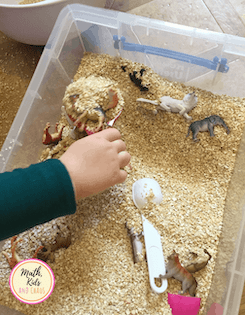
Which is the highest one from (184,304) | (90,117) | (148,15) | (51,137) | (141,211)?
(148,15)

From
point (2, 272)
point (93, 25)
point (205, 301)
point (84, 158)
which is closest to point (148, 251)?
point (205, 301)

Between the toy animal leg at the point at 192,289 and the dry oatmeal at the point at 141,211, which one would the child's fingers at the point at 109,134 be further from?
the toy animal leg at the point at 192,289

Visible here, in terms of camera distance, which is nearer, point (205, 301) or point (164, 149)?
point (205, 301)

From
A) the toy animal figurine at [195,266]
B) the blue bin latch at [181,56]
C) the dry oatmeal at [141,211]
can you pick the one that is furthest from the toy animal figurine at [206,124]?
the toy animal figurine at [195,266]

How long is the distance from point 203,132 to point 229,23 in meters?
0.58

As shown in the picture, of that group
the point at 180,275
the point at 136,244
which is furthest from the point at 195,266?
the point at 136,244

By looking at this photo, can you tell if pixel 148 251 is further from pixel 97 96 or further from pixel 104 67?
pixel 104 67

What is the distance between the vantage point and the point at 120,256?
2.56ft

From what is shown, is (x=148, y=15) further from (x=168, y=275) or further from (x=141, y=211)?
(x=168, y=275)

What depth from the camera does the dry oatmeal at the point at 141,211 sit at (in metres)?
0.74

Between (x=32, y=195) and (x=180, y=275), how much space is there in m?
0.47

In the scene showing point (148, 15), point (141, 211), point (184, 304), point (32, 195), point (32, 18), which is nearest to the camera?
point (32, 195)

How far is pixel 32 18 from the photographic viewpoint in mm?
942

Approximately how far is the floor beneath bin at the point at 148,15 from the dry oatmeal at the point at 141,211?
278 millimetres
